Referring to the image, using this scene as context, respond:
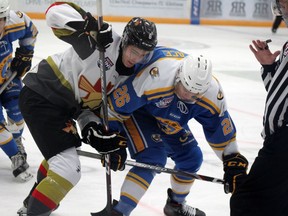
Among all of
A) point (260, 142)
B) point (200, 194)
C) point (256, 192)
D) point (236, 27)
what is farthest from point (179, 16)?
point (256, 192)

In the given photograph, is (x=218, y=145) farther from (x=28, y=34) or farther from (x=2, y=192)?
(x=28, y=34)

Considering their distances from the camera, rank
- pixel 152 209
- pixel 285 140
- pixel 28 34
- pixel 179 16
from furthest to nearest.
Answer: pixel 179 16
pixel 28 34
pixel 152 209
pixel 285 140

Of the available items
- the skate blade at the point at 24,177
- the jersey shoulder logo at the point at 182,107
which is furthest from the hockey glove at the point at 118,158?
the skate blade at the point at 24,177

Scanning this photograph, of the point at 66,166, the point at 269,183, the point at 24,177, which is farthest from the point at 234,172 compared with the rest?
the point at 24,177

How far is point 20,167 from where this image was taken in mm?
3598

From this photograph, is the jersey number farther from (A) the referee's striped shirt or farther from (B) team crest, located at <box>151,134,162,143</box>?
(A) the referee's striped shirt

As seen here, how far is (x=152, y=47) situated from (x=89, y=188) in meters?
1.12

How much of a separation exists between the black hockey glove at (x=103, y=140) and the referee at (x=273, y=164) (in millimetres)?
667

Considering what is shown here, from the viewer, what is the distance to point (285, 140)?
220 centimetres

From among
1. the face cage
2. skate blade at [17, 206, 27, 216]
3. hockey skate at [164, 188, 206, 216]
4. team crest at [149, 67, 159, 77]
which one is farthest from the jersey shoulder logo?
skate blade at [17, 206, 27, 216]

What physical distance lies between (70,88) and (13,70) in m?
1.06

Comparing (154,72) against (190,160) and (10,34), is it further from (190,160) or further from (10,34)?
(10,34)

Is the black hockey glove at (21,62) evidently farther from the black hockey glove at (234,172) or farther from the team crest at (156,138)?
the black hockey glove at (234,172)

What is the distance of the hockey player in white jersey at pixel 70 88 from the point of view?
2.71m
